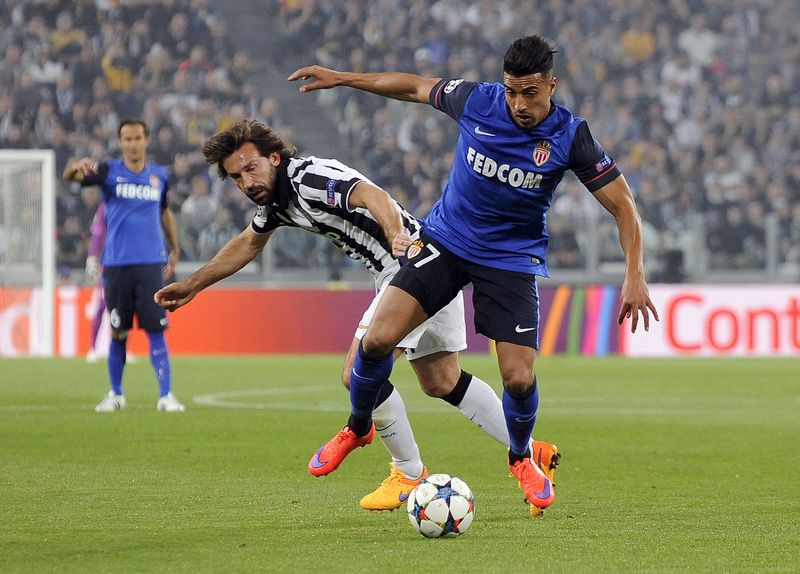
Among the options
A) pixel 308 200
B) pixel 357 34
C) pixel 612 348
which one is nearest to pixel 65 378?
pixel 612 348

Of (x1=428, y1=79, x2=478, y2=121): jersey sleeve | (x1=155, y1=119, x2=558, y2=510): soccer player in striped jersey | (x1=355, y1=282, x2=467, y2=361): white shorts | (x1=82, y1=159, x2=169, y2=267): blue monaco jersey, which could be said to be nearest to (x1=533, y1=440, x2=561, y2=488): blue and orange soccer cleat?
(x1=155, y1=119, x2=558, y2=510): soccer player in striped jersey

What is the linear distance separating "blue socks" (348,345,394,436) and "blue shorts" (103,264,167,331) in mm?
5043

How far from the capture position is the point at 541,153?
5730mm

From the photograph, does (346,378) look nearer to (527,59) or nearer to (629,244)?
(629,244)

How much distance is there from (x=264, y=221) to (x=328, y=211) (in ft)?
1.12

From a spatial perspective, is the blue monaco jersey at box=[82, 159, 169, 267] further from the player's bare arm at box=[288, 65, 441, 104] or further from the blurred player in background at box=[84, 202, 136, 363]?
the player's bare arm at box=[288, 65, 441, 104]

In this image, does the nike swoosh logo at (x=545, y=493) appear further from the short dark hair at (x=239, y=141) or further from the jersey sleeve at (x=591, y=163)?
the short dark hair at (x=239, y=141)

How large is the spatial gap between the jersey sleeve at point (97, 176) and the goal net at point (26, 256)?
7702 mm

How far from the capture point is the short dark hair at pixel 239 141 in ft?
20.0

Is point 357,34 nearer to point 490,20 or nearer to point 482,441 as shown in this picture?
point 490,20

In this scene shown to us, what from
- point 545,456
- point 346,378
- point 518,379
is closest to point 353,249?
point 346,378

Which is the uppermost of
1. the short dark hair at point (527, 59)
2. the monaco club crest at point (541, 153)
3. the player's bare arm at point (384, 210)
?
the short dark hair at point (527, 59)

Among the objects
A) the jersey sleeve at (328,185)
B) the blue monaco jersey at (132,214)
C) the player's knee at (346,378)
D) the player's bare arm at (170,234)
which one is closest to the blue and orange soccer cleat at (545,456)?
the player's knee at (346,378)

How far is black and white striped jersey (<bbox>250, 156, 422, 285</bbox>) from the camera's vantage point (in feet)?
20.1
